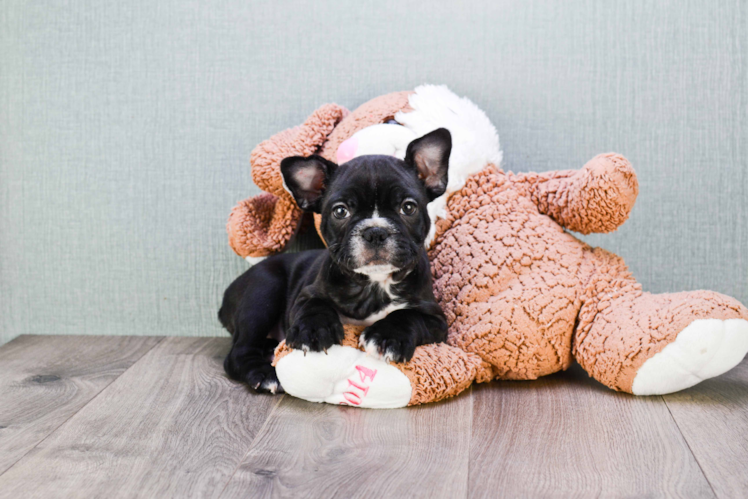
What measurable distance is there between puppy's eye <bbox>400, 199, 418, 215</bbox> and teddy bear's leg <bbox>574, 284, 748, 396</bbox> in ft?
1.89

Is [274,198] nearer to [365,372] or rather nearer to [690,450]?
[365,372]

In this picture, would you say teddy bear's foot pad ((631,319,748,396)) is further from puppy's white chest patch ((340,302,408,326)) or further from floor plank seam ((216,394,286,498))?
floor plank seam ((216,394,286,498))

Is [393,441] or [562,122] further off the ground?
[562,122]

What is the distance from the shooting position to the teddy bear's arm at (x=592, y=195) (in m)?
1.78

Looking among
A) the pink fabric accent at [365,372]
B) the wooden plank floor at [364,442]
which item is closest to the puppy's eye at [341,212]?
the pink fabric accent at [365,372]

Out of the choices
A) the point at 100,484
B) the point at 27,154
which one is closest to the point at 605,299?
the point at 100,484

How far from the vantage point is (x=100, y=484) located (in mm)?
1235

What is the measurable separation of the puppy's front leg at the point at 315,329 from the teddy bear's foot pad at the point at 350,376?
2cm

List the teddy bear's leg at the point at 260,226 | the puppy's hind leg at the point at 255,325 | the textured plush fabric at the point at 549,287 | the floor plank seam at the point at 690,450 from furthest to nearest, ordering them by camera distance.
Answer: the teddy bear's leg at the point at 260,226, the puppy's hind leg at the point at 255,325, the textured plush fabric at the point at 549,287, the floor plank seam at the point at 690,450

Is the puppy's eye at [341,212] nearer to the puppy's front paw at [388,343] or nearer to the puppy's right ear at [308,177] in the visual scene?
the puppy's right ear at [308,177]

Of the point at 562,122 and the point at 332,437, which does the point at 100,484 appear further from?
the point at 562,122

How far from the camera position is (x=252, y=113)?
2.34 m

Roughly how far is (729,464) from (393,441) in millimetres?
657

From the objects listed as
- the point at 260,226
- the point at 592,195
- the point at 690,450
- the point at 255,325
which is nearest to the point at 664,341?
the point at 690,450
